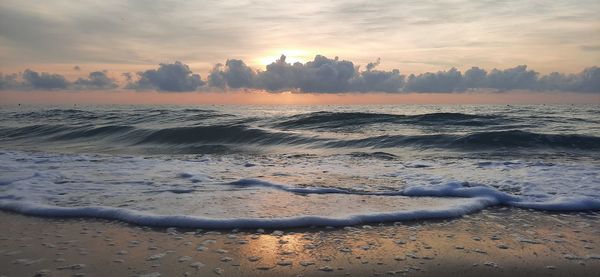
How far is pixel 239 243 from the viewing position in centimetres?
395

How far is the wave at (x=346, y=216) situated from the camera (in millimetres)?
4527

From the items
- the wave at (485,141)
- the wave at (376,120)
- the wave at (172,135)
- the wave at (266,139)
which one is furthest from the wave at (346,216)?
the wave at (376,120)

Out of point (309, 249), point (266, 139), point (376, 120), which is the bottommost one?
point (266, 139)

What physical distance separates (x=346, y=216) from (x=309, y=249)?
1.05m

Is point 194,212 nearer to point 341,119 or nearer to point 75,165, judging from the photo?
point 75,165

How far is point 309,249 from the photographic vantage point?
12.4 feet

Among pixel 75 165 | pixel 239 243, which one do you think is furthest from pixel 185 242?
pixel 75 165

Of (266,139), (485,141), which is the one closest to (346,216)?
(485,141)

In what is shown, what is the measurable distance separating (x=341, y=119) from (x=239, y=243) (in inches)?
673

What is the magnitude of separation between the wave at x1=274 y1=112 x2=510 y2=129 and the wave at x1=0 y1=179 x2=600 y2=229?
12947 millimetres

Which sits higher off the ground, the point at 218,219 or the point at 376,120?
the point at 376,120

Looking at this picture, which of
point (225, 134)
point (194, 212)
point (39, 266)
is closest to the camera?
point (39, 266)

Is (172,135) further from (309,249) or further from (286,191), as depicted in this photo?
(309,249)

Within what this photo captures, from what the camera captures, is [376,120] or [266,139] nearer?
[266,139]
